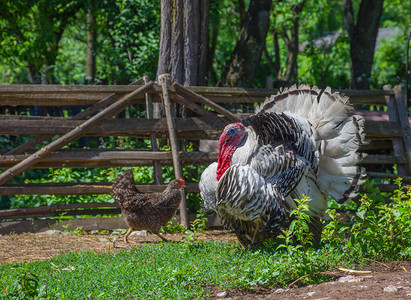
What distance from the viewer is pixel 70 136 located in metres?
7.44

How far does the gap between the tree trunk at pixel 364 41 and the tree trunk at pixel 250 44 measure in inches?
114

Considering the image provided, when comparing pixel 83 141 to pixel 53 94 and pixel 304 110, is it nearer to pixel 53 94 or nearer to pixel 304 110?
pixel 53 94

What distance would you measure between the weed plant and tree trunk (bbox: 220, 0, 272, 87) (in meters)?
6.60

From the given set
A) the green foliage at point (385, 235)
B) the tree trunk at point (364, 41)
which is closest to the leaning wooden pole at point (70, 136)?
the green foliage at point (385, 235)

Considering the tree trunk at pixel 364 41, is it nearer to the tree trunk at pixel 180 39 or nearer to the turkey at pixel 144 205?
the tree trunk at pixel 180 39

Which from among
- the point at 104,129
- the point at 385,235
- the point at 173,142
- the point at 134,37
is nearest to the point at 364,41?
the point at 134,37

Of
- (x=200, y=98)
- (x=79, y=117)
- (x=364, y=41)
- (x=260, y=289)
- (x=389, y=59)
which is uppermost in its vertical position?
(x=389, y=59)

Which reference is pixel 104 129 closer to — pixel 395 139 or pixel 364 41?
pixel 395 139

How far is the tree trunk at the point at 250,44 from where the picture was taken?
12.1 meters

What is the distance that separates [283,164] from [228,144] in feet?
2.02

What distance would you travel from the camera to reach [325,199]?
6.11 metres

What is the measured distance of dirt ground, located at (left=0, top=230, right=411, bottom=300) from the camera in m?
3.93

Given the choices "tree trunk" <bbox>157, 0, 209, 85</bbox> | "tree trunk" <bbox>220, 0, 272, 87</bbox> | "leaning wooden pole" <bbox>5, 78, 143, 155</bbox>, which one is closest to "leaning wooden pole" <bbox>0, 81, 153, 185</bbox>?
"leaning wooden pole" <bbox>5, 78, 143, 155</bbox>

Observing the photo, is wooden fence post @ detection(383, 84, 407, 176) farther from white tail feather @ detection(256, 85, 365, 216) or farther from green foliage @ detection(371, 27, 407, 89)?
green foliage @ detection(371, 27, 407, 89)
